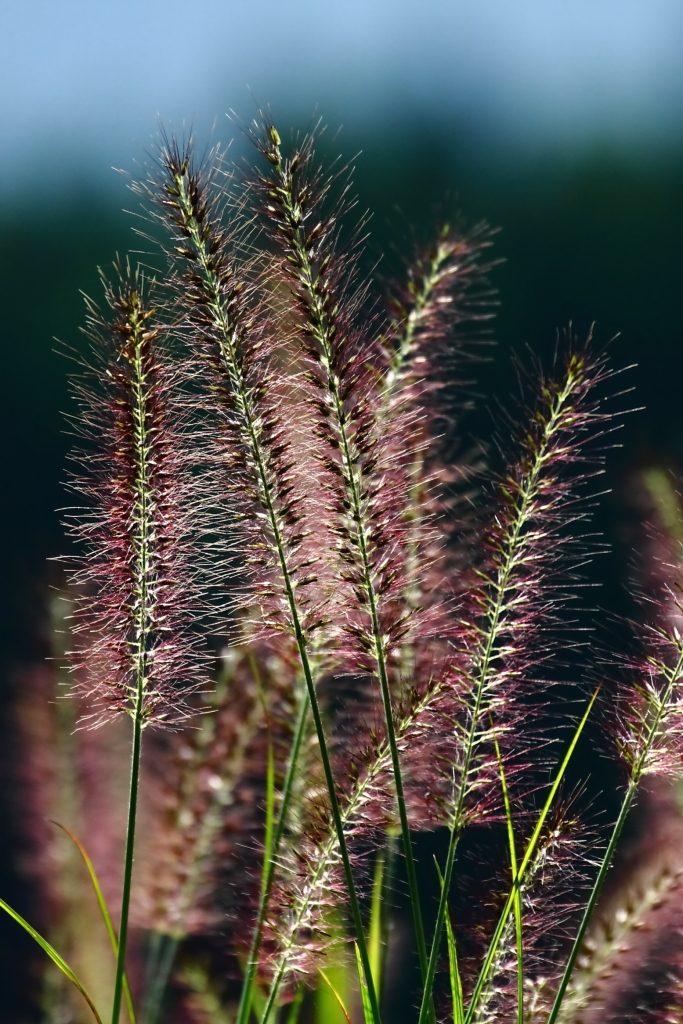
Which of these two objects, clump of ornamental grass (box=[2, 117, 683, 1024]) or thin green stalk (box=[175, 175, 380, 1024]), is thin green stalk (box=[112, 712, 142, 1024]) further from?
thin green stalk (box=[175, 175, 380, 1024])

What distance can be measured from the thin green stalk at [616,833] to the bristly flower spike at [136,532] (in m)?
0.55

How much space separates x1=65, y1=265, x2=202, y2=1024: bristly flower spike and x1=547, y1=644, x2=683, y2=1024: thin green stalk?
55cm

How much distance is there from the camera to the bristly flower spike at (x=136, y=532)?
62.8 inches

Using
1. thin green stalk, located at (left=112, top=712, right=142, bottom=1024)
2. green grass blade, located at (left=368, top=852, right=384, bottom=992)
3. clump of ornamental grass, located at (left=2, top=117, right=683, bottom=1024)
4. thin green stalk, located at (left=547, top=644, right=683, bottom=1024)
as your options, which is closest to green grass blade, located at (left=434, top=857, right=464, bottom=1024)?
clump of ornamental grass, located at (left=2, top=117, right=683, bottom=1024)

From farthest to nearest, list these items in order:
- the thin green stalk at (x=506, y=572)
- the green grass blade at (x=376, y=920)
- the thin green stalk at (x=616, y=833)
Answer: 1. the green grass blade at (x=376, y=920)
2. the thin green stalk at (x=506, y=572)
3. the thin green stalk at (x=616, y=833)

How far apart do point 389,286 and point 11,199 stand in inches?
930

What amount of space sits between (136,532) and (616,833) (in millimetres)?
723

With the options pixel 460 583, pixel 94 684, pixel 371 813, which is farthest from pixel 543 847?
pixel 94 684

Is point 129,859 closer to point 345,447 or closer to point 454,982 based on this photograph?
point 454,982

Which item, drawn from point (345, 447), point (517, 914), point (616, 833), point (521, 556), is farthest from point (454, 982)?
point (345, 447)

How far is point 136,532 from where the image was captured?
1660mm

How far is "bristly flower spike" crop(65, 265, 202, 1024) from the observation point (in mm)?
1595

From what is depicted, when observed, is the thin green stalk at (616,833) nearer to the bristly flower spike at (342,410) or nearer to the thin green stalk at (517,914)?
the thin green stalk at (517,914)

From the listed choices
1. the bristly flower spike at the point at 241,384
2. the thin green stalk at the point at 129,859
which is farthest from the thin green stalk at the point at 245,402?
the thin green stalk at the point at 129,859
